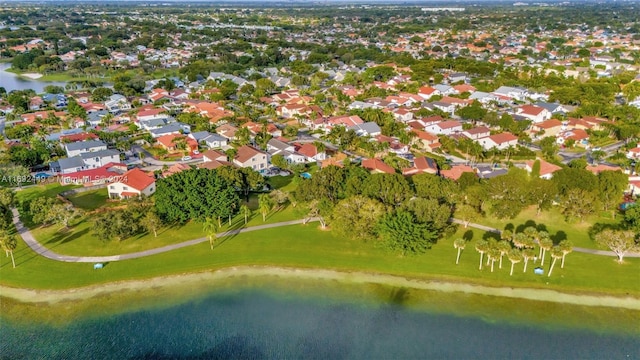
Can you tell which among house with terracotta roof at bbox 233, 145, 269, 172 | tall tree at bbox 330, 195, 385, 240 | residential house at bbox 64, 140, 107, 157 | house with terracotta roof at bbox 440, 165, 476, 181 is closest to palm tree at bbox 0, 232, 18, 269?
tall tree at bbox 330, 195, 385, 240

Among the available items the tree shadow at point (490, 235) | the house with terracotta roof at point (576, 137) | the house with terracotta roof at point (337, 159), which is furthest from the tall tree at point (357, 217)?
the house with terracotta roof at point (576, 137)

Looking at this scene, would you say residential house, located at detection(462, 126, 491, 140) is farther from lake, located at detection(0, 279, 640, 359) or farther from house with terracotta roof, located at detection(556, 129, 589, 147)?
lake, located at detection(0, 279, 640, 359)

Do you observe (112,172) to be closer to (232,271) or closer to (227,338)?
(232,271)

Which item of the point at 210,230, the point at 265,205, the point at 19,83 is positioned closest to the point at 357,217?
the point at 265,205

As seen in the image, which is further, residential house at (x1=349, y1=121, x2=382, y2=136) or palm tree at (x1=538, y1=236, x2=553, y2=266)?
residential house at (x1=349, y1=121, x2=382, y2=136)

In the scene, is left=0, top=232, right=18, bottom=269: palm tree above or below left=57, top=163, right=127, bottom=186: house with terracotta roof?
above

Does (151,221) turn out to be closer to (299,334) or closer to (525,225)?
(299,334)

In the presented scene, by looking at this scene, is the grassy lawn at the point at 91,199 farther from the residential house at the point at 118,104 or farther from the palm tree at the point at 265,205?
the residential house at the point at 118,104
